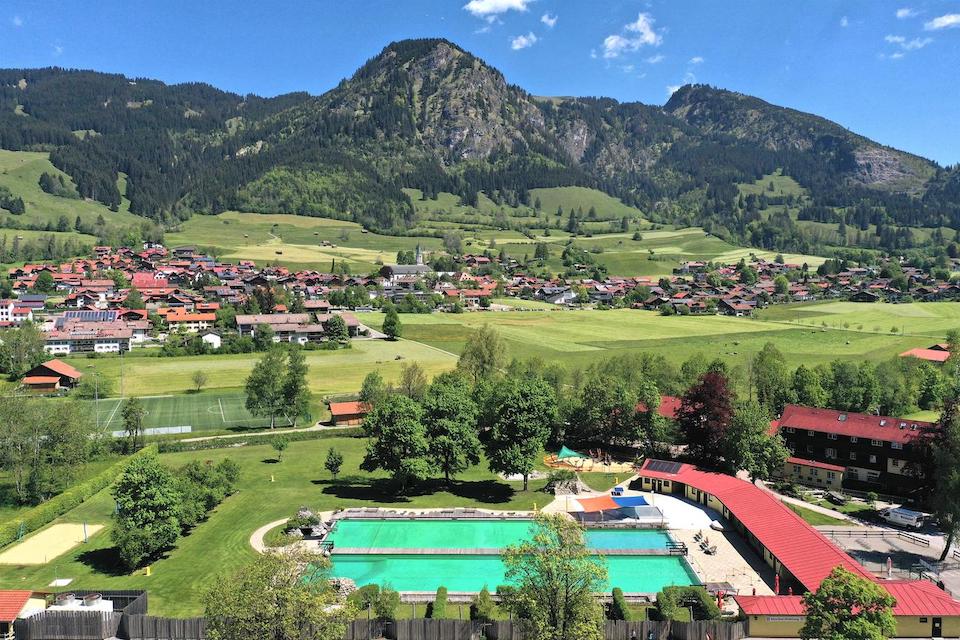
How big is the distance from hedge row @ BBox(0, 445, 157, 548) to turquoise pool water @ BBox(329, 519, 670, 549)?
553 inches

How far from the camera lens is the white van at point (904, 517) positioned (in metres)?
39.9

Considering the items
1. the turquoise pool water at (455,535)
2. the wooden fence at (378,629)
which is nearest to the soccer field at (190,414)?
the turquoise pool water at (455,535)

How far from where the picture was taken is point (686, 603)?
29.5 meters

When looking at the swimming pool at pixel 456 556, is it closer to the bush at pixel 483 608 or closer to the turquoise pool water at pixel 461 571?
the turquoise pool water at pixel 461 571

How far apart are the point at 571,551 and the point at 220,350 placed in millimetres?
81339

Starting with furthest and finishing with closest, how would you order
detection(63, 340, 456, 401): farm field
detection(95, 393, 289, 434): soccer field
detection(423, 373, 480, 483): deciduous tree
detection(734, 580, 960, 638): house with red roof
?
1. detection(63, 340, 456, 401): farm field
2. detection(95, 393, 289, 434): soccer field
3. detection(423, 373, 480, 483): deciduous tree
4. detection(734, 580, 960, 638): house with red roof

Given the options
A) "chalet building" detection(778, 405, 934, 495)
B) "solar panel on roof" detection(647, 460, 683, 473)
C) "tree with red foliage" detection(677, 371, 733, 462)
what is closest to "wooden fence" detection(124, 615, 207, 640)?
"solar panel on roof" detection(647, 460, 683, 473)

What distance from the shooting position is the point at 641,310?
151 m

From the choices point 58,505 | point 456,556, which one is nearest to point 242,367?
point 58,505

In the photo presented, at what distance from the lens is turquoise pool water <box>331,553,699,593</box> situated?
32781 mm

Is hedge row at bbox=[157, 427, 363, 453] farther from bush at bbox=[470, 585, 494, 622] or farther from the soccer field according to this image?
bush at bbox=[470, 585, 494, 622]

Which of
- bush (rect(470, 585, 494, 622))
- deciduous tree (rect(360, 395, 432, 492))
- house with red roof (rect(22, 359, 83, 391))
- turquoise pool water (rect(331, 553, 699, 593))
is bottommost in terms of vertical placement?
turquoise pool water (rect(331, 553, 699, 593))

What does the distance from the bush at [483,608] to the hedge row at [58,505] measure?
22.9 metres

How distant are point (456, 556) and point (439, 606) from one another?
6.90 m
